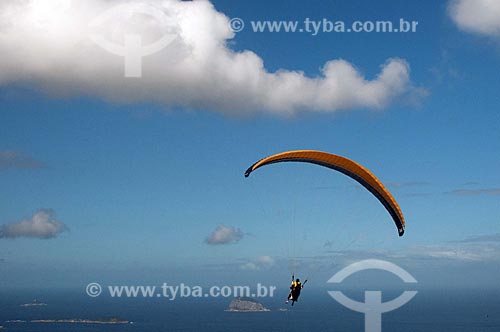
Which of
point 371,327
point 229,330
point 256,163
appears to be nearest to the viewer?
point 256,163

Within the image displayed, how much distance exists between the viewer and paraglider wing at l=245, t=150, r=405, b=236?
29.0 metres

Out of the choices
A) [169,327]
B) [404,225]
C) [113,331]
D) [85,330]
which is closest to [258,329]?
[169,327]

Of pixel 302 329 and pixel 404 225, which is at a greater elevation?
pixel 404 225

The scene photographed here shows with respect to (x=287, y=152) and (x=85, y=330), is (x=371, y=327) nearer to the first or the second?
(x=85, y=330)

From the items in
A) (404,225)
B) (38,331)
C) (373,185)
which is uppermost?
(373,185)

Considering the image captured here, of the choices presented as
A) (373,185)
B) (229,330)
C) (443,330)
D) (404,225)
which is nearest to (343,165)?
(373,185)

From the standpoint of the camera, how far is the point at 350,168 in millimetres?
29703

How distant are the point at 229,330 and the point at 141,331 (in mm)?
30556

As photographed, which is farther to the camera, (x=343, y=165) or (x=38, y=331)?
(x=38, y=331)

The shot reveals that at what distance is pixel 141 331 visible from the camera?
622 feet

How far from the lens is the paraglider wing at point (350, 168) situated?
29047 mm

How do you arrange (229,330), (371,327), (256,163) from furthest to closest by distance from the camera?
(371,327)
(229,330)
(256,163)

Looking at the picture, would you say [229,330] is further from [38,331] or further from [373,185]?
[373,185]

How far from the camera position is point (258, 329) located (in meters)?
186
